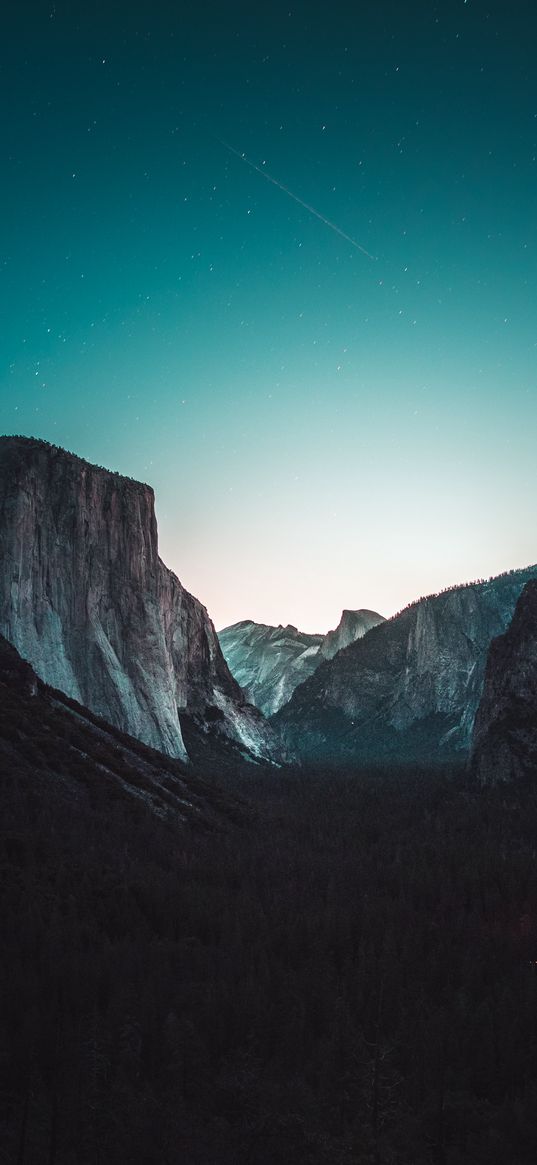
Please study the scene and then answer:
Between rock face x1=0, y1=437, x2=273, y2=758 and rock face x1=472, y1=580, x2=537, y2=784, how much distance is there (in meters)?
37.4

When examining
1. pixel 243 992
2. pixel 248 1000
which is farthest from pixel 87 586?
pixel 248 1000

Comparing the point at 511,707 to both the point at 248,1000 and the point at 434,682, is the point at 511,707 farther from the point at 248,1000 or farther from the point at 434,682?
the point at 434,682

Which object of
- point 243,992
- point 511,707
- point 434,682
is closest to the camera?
point 243,992

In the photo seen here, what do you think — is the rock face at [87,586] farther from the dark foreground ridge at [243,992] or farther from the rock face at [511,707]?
the rock face at [511,707]

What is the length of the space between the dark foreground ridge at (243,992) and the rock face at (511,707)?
3856 cm

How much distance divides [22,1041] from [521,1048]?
12.4m

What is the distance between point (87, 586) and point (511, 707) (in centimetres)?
5295

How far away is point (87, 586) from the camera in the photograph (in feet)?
227

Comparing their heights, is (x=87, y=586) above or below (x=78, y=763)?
above

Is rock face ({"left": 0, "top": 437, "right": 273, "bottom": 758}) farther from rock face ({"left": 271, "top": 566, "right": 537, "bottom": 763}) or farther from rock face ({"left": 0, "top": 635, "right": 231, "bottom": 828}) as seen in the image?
rock face ({"left": 271, "top": 566, "right": 537, "bottom": 763})

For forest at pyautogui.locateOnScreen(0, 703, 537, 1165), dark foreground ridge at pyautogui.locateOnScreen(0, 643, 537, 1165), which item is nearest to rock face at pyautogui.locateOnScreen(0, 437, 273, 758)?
dark foreground ridge at pyautogui.locateOnScreen(0, 643, 537, 1165)

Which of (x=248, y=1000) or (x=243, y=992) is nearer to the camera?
(x=248, y=1000)

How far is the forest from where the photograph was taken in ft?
A: 42.4

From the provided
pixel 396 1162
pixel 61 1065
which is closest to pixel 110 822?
pixel 61 1065
